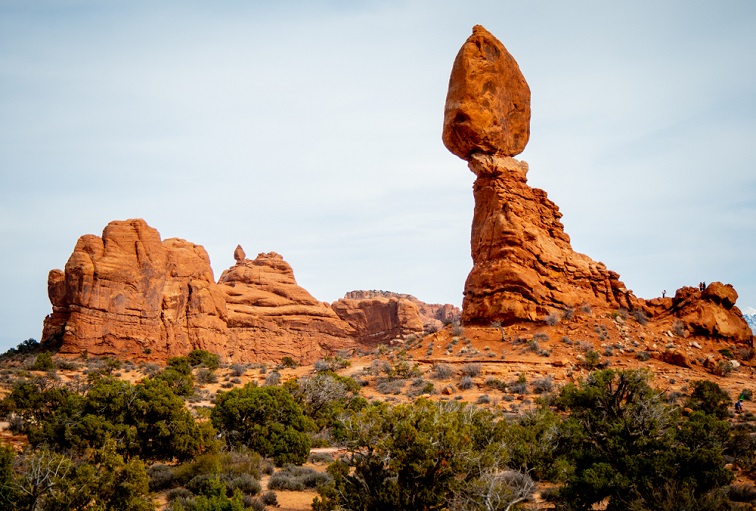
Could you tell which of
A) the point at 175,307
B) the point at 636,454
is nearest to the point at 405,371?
the point at 636,454

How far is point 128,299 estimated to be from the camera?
42312 millimetres

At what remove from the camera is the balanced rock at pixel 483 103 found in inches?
1375

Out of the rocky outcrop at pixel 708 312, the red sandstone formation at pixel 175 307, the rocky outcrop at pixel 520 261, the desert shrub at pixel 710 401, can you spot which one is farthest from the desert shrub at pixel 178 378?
the rocky outcrop at pixel 708 312

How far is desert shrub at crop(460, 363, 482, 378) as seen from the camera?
A: 29031 mm

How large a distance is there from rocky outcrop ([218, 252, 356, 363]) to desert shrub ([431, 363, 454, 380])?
974 inches

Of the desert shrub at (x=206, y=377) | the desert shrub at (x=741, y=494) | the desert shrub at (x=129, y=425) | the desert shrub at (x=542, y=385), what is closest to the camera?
the desert shrub at (x=741, y=494)

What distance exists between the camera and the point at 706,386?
22.9m

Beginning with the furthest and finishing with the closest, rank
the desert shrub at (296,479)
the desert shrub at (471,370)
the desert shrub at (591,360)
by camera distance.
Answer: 1. the desert shrub at (471,370)
2. the desert shrub at (591,360)
3. the desert shrub at (296,479)

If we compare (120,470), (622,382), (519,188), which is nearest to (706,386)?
(622,382)

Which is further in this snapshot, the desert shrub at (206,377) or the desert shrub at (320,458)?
the desert shrub at (206,377)

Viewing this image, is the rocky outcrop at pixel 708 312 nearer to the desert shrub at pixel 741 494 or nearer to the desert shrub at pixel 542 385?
the desert shrub at pixel 542 385

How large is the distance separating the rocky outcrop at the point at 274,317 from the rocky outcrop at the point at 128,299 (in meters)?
5.32

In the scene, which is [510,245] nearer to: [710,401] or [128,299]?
[710,401]

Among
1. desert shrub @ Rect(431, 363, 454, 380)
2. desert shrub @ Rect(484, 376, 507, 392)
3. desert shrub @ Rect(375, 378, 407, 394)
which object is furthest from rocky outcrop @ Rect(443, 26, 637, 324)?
desert shrub @ Rect(375, 378, 407, 394)
